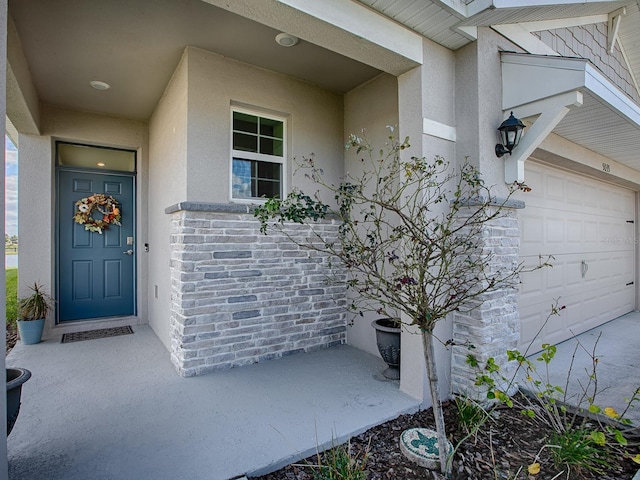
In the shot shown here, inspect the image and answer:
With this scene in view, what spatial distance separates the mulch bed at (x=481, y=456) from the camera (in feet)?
6.52

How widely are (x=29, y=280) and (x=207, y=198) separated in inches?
117

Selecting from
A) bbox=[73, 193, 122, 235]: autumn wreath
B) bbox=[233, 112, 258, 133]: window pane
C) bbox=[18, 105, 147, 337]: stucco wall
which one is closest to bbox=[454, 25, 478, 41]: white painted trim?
bbox=[233, 112, 258, 133]: window pane

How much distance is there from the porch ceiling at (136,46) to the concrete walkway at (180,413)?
3.03 m

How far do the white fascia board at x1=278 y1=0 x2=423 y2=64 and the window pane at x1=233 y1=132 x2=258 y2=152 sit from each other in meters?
1.73

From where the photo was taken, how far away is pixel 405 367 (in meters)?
2.83

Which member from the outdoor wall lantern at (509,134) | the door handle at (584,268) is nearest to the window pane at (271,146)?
the outdoor wall lantern at (509,134)

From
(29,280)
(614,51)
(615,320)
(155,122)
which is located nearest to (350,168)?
(155,122)

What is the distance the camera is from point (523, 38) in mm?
3191

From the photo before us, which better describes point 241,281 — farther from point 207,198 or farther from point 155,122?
point 155,122

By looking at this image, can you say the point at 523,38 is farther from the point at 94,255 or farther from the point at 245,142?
the point at 94,255

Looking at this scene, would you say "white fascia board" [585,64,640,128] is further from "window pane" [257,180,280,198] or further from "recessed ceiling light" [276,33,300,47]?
"window pane" [257,180,280,198]

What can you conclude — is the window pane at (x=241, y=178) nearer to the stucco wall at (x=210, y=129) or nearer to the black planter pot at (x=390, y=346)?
the stucco wall at (x=210, y=129)

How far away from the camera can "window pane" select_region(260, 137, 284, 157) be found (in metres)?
3.85

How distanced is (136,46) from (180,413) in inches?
127
